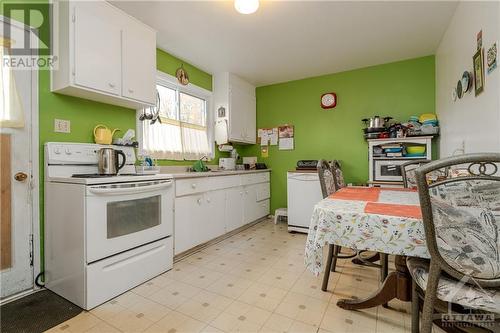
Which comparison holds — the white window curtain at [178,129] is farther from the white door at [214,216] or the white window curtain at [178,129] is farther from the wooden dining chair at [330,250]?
the wooden dining chair at [330,250]

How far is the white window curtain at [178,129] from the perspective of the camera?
2.91 meters

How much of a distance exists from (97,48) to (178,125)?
1.38 metres

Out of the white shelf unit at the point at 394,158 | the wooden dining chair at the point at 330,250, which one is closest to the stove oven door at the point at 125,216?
the wooden dining chair at the point at 330,250

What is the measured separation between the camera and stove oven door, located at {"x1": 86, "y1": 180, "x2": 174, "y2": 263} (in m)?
1.64

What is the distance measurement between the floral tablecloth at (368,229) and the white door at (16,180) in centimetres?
211

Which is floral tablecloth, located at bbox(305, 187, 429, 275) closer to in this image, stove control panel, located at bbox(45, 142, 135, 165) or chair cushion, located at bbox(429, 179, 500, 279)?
chair cushion, located at bbox(429, 179, 500, 279)

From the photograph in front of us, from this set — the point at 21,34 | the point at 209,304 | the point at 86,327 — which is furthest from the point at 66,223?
the point at 21,34

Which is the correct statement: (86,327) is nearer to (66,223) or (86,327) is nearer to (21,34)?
(66,223)

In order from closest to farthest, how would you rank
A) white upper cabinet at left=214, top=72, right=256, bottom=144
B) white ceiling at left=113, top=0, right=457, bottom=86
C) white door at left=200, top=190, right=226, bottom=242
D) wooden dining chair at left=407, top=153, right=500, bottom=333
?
1. wooden dining chair at left=407, top=153, right=500, bottom=333
2. white ceiling at left=113, top=0, right=457, bottom=86
3. white door at left=200, top=190, right=226, bottom=242
4. white upper cabinet at left=214, top=72, right=256, bottom=144

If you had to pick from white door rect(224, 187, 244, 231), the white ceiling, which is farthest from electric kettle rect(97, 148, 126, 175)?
white door rect(224, 187, 244, 231)

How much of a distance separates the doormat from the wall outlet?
1292mm

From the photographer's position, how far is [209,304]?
66.7 inches

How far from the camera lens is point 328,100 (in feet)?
12.5

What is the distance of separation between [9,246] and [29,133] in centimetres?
85
